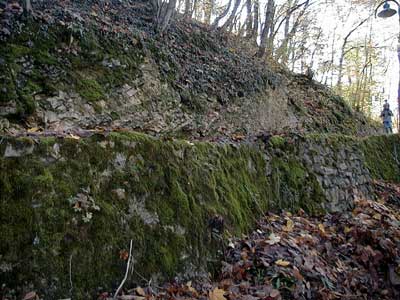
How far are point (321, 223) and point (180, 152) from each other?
2.82 metres

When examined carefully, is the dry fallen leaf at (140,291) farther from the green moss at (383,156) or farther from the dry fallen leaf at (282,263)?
the green moss at (383,156)

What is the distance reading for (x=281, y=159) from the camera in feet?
18.5

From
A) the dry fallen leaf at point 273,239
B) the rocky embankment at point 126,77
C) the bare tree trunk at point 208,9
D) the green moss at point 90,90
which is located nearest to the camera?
the dry fallen leaf at point 273,239

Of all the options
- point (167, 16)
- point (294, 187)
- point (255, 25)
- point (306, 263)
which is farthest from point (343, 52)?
point (306, 263)

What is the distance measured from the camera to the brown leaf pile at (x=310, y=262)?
313 cm

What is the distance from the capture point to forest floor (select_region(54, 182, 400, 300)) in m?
3.04

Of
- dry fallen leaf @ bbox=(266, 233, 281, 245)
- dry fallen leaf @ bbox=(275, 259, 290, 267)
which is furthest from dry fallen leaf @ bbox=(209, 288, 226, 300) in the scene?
dry fallen leaf @ bbox=(266, 233, 281, 245)

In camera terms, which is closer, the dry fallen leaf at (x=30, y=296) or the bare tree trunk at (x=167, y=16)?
the dry fallen leaf at (x=30, y=296)

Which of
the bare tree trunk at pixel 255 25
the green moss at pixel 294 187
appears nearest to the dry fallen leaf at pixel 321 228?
the green moss at pixel 294 187

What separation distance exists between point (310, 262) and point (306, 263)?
0.10m

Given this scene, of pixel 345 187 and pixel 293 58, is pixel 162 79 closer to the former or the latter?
pixel 345 187

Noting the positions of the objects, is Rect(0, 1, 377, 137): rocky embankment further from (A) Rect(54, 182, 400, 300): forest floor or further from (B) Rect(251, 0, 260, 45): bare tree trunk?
(B) Rect(251, 0, 260, 45): bare tree trunk

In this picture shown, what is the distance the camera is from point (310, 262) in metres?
3.73

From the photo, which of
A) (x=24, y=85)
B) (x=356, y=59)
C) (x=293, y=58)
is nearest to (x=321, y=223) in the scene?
(x=24, y=85)
